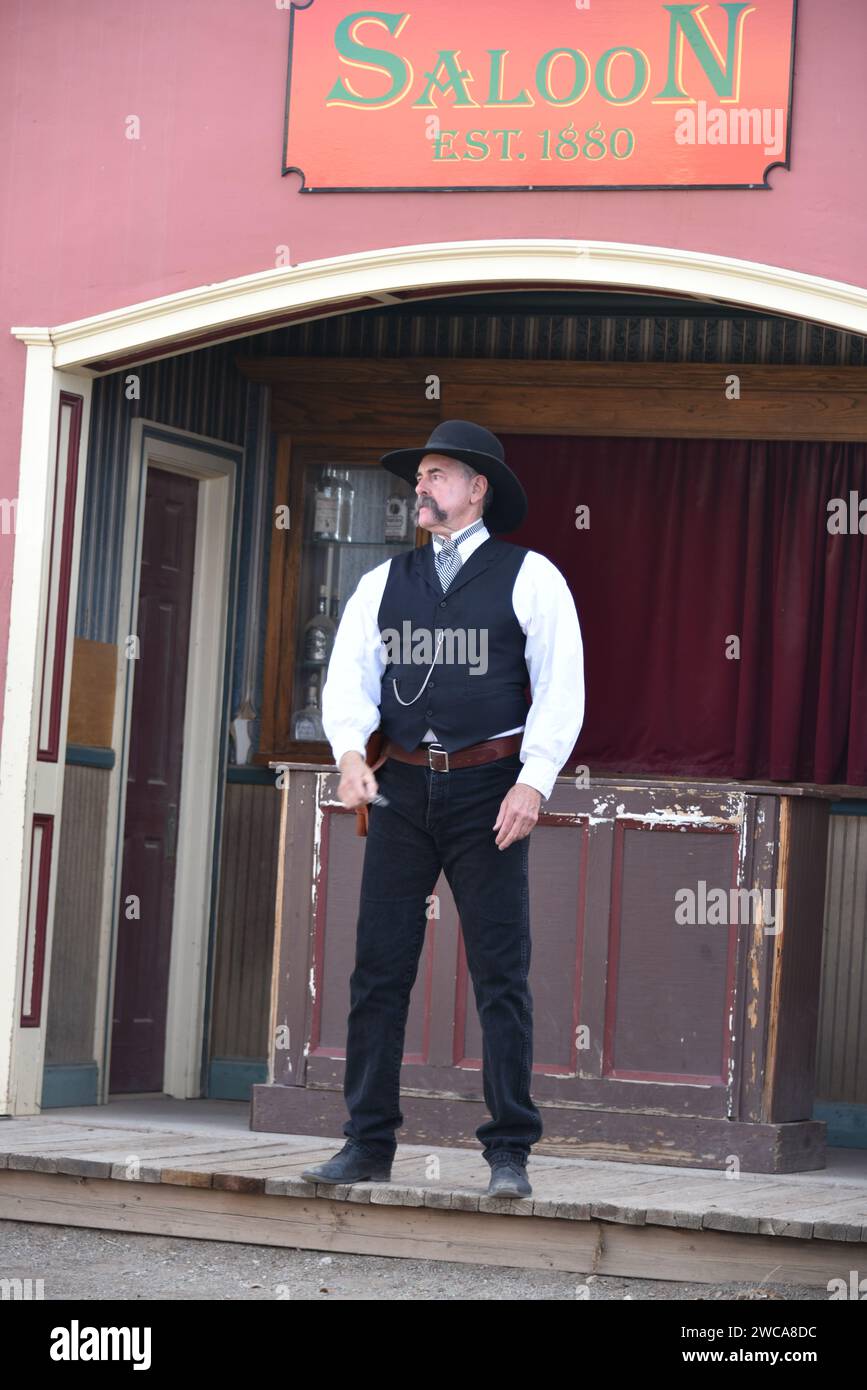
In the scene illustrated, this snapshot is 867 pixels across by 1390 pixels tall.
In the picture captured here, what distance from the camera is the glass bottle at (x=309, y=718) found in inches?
322

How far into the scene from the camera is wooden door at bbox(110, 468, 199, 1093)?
7.75 meters

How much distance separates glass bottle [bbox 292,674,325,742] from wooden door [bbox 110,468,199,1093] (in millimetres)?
466

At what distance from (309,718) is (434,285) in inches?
89.9

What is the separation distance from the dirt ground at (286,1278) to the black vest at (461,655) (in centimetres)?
128

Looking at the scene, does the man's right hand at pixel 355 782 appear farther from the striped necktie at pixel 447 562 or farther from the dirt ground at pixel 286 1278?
the dirt ground at pixel 286 1278

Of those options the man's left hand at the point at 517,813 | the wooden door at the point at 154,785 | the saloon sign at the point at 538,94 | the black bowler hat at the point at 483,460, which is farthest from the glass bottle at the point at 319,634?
the man's left hand at the point at 517,813

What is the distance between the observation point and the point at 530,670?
504 cm

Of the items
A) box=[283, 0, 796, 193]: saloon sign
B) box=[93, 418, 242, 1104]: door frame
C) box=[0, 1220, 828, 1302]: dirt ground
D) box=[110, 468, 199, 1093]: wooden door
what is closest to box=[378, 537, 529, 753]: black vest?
box=[0, 1220, 828, 1302]: dirt ground

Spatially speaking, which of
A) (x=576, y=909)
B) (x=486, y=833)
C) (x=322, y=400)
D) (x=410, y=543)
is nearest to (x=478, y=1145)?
(x=576, y=909)

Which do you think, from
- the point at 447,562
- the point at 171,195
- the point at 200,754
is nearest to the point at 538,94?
the point at 171,195

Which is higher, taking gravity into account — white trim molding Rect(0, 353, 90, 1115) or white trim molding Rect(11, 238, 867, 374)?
white trim molding Rect(11, 238, 867, 374)

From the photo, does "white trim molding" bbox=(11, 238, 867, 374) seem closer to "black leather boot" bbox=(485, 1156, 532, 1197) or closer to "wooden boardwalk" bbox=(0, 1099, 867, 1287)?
"wooden boardwalk" bbox=(0, 1099, 867, 1287)

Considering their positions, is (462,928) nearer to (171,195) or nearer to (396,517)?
(171,195)

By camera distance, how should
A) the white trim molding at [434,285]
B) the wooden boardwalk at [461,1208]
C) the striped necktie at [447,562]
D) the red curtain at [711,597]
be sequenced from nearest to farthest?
the wooden boardwalk at [461,1208] → the striped necktie at [447,562] → the white trim molding at [434,285] → the red curtain at [711,597]
